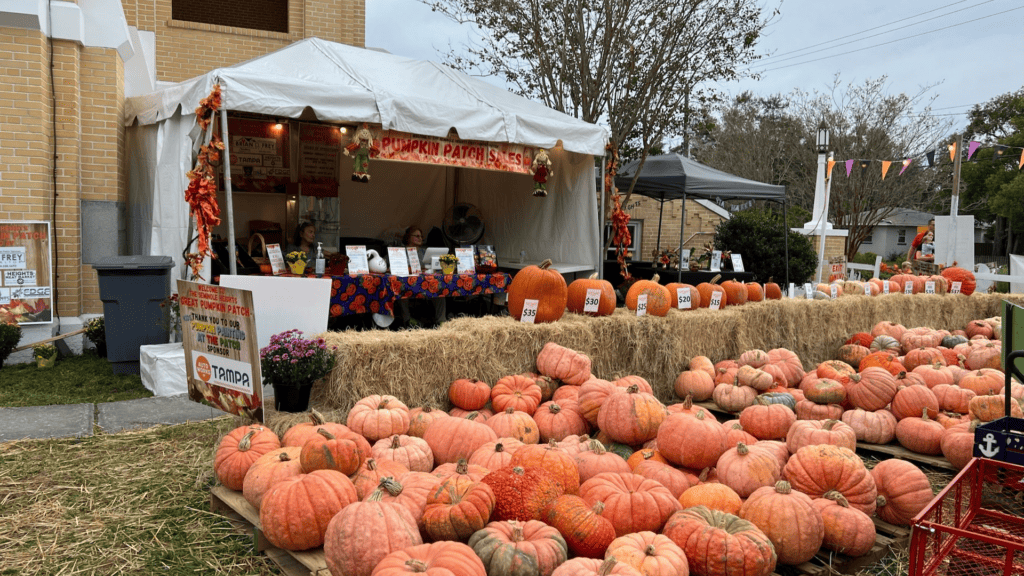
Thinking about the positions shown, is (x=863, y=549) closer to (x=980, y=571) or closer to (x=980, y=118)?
(x=980, y=571)

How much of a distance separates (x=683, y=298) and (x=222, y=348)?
13.5 ft

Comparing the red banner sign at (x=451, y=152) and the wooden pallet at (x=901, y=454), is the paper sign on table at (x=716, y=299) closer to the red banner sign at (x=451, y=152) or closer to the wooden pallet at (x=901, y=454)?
the wooden pallet at (x=901, y=454)

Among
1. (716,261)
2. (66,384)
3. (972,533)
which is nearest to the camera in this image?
(972,533)

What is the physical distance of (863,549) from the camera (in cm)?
281

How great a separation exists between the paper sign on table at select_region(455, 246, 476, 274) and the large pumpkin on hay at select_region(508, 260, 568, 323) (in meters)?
2.22

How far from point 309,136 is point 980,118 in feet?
122

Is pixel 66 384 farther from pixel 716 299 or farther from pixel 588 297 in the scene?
pixel 716 299

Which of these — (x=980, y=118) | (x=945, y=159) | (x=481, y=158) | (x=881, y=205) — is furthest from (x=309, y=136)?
(x=980, y=118)

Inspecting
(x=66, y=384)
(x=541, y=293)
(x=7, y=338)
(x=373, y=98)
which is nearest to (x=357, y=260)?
(x=373, y=98)

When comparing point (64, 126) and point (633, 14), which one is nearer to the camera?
point (64, 126)

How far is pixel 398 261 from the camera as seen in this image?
22.9ft

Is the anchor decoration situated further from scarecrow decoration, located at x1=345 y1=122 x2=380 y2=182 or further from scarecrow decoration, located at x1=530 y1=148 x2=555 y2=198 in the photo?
scarecrow decoration, located at x1=530 y1=148 x2=555 y2=198

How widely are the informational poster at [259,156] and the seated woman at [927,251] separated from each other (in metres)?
10.4

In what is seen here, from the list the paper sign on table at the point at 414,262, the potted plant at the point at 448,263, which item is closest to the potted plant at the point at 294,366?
the paper sign on table at the point at 414,262
